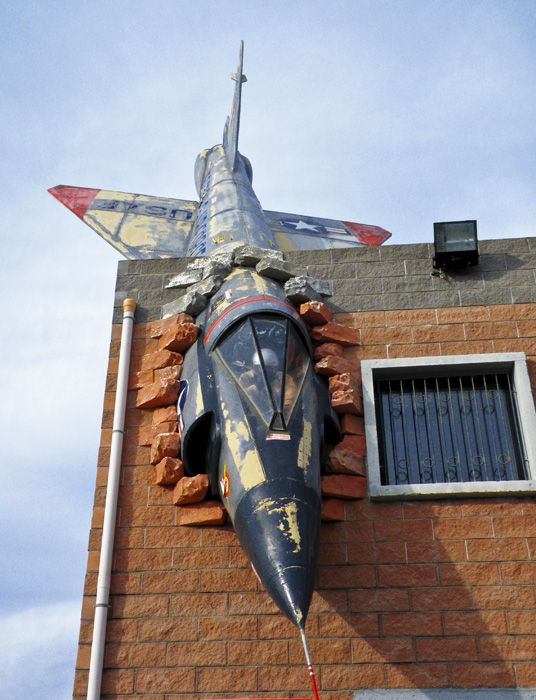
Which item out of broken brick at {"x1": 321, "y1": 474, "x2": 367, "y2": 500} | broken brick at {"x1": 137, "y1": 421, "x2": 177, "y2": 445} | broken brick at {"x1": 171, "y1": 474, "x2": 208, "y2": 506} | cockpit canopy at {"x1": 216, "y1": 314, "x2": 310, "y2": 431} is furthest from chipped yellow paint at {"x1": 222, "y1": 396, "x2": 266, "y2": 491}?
broken brick at {"x1": 321, "y1": 474, "x2": 367, "y2": 500}

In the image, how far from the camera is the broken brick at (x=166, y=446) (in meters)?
8.44

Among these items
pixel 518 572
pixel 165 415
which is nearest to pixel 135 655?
pixel 165 415

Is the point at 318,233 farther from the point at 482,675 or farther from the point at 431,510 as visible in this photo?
the point at 482,675

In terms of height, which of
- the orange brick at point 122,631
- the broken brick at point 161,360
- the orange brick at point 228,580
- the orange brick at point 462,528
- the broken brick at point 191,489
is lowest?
the orange brick at point 122,631

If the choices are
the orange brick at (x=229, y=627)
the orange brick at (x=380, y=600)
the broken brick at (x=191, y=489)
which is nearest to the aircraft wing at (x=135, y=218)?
the broken brick at (x=191, y=489)

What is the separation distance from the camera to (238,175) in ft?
52.2

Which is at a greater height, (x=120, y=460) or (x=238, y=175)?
(x=238, y=175)

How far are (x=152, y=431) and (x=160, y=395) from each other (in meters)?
0.37

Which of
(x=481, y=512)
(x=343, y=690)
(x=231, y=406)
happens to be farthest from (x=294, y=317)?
(x=343, y=690)

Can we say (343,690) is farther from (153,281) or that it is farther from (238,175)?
(238,175)

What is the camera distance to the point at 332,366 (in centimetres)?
885

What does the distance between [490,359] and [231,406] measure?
2.96m

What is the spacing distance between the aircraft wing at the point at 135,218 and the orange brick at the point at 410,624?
8.48m

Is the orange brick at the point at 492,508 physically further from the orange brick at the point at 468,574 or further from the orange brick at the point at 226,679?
the orange brick at the point at 226,679
